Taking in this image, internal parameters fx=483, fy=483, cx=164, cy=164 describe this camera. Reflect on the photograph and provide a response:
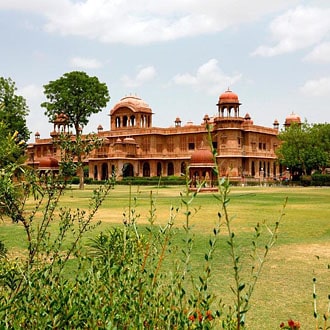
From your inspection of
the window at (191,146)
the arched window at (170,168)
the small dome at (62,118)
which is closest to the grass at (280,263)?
the small dome at (62,118)

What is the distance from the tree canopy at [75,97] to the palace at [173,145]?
389 inches

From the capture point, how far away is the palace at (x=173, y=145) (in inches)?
1793

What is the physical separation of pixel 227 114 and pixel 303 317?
4140 cm

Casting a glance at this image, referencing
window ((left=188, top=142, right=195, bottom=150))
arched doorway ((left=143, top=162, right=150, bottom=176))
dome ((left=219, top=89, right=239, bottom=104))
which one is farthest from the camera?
arched doorway ((left=143, top=162, right=150, bottom=176))

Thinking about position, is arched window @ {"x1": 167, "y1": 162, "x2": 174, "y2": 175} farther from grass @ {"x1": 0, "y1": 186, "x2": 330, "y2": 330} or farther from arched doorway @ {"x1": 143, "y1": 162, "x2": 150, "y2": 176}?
grass @ {"x1": 0, "y1": 186, "x2": 330, "y2": 330}

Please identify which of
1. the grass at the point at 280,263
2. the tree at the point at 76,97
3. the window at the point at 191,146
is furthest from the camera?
the window at the point at 191,146

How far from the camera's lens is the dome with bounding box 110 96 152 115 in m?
54.4

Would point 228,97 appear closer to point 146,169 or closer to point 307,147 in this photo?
point 307,147

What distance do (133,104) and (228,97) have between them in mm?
13559

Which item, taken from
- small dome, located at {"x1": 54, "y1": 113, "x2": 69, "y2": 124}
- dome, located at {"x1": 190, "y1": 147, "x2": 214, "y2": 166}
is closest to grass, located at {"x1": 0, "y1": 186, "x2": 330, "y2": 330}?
small dome, located at {"x1": 54, "y1": 113, "x2": 69, "y2": 124}

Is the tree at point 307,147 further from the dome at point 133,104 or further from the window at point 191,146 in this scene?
the dome at point 133,104

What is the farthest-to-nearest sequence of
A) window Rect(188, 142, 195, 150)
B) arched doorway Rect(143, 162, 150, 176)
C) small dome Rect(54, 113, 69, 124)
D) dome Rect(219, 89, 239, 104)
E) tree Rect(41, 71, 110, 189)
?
arched doorway Rect(143, 162, 150, 176) → window Rect(188, 142, 195, 150) → dome Rect(219, 89, 239, 104) → tree Rect(41, 71, 110, 189) → small dome Rect(54, 113, 69, 124)

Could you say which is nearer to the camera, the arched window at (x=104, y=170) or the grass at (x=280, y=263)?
the grass at (x=280, y=263)

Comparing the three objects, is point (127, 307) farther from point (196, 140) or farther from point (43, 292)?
point (196, 140)
